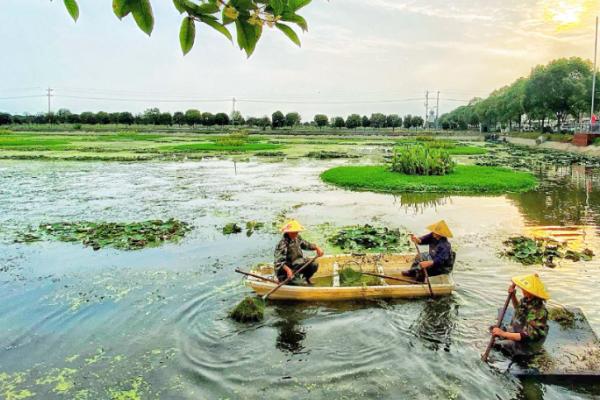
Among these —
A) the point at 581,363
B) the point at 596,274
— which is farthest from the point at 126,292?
the point at 596,274

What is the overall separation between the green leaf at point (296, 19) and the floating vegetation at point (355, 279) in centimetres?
681

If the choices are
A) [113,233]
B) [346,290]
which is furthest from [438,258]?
[113,233]

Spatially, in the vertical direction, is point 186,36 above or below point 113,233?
above

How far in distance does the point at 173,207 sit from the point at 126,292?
25.7ft

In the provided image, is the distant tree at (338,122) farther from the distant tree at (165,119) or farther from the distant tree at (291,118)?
the distant tree at (165,119)

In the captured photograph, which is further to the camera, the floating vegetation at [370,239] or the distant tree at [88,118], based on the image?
the distant tree at [88,118]

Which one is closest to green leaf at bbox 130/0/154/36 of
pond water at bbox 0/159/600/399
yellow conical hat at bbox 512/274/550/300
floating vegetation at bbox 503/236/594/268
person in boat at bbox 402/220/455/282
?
pond water at bbox 0/159/600/399

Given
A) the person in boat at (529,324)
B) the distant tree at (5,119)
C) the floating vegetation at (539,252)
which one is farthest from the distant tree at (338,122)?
the person in boat at (529,324)

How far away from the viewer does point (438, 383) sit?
5781 millimetres

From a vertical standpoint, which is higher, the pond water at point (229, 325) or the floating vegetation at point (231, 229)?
the floating vegetation at point (231, 229)

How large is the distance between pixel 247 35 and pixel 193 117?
321 feet

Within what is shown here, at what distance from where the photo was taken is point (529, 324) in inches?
239

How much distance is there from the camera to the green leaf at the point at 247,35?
1982mm

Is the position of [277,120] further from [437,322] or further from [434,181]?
[437,322]
